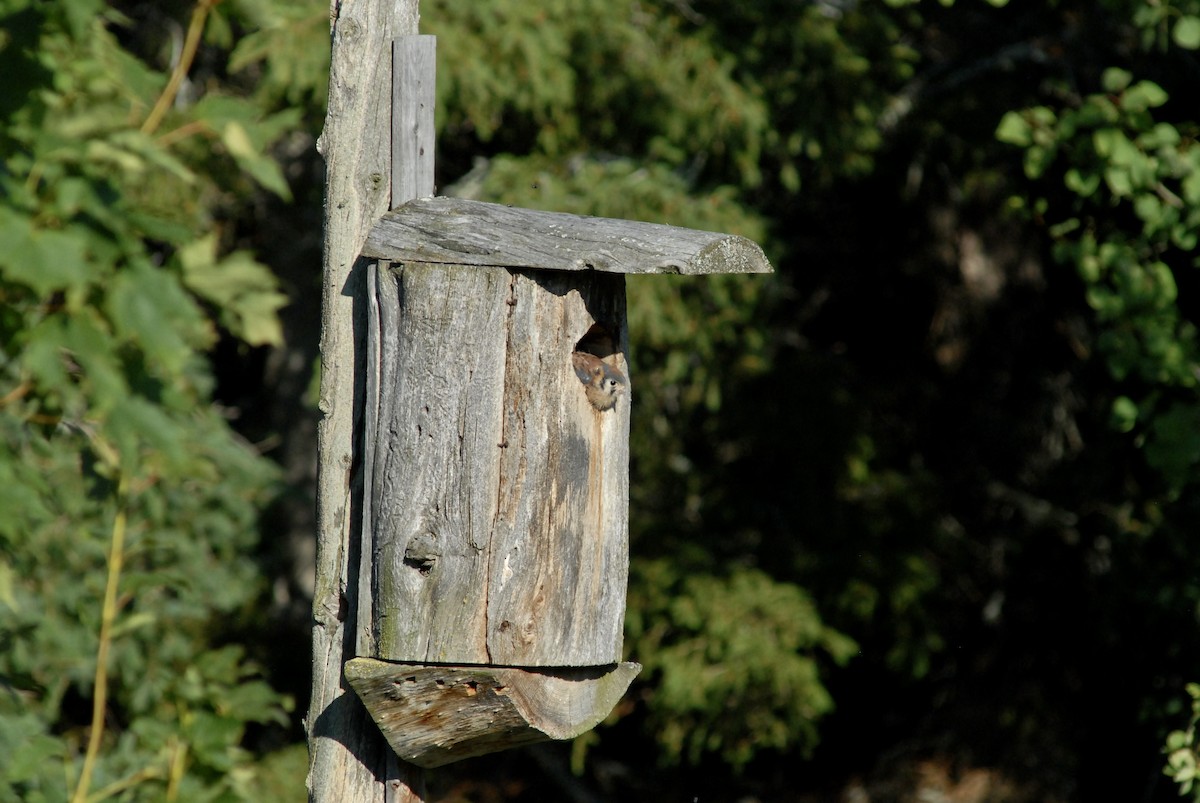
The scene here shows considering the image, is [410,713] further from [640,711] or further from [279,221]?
[640,711]

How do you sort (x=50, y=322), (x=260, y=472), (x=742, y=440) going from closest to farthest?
(x=50, y=322) < (x=260, y=472) < (x=742, y=440)

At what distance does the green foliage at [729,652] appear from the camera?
6.12 metres

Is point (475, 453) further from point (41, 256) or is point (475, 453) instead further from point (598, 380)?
point (41, 256)

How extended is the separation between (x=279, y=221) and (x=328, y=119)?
5.28m

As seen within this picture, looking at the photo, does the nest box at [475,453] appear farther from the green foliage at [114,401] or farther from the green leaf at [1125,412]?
the green leaf at [1125,412]

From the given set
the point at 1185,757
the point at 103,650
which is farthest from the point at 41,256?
the point at 1185,757

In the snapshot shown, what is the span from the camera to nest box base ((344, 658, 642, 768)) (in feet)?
8.07

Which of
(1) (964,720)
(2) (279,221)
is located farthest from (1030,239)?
(2) (279,221)

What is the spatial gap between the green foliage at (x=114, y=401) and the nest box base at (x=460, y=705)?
0.56 m

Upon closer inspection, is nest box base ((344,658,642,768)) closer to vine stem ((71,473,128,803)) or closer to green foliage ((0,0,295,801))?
green foliage ((0,0,295,801))

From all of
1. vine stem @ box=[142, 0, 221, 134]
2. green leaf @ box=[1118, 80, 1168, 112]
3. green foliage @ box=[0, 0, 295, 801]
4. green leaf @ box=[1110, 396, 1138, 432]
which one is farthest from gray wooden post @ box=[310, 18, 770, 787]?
green leaf @ box=[1118, 80, 1168, 112]

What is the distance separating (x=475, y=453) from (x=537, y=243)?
1.32 feet

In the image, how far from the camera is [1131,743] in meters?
7.79

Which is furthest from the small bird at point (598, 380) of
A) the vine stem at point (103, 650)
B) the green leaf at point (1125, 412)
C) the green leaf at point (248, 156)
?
the green leaf at point (1125, 412)
